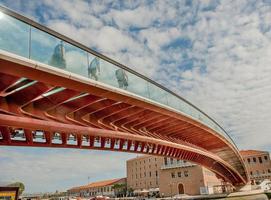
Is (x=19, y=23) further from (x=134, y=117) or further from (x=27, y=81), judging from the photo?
(x=134, y=117)

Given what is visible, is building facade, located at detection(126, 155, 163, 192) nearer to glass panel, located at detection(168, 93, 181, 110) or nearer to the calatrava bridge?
glass panel, located at detection(168, 93, 181, 110)

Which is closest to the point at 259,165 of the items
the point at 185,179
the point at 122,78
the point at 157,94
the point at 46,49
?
the point at 185,179

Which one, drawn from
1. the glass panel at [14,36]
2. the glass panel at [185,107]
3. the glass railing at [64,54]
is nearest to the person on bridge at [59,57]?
the glass railing at [64,54]

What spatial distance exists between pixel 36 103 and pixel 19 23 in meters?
3.78

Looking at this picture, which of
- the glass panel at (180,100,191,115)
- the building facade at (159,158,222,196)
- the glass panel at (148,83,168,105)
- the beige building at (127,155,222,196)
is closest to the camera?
the glass panel at (148,83,168,105)

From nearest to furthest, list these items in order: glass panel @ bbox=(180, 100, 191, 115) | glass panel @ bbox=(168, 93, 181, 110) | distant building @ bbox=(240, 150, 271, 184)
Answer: glass panel @ bbox=(168, 93, 181, 110) → glass panel @ bbox=(180, 100, 191, 115) → distant building @ bbox=(240, 150, 271, 184)

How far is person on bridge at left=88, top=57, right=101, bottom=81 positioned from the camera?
1002 centimetres

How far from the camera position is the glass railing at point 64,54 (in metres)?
7.33

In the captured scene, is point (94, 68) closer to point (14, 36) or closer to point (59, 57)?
point (59, 57)

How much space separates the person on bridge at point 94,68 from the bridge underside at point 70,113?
1.53 ft

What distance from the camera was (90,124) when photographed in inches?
497

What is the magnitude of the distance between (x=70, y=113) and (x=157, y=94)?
5080 mm

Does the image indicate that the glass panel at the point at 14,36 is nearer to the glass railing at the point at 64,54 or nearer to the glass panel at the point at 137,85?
the glass railing at the point at 64,54

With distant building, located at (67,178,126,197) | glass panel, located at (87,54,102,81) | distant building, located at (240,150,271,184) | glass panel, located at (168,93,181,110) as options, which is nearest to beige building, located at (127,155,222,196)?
distant building, located at (67,178,126,197)
